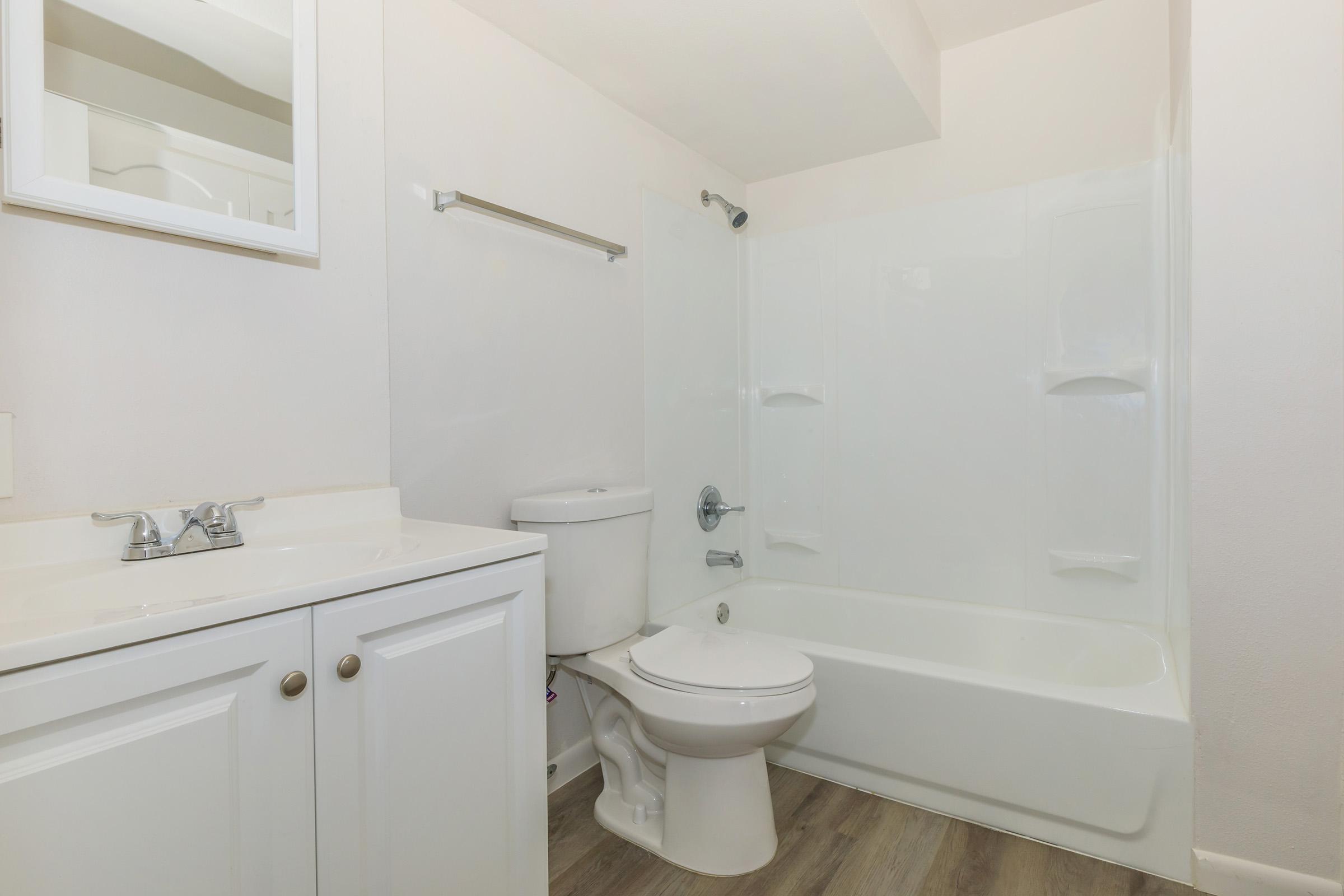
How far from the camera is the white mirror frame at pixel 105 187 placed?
101 cm

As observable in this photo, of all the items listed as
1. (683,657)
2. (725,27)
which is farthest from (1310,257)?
(683,657)

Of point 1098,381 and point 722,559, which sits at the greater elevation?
point 1098,381

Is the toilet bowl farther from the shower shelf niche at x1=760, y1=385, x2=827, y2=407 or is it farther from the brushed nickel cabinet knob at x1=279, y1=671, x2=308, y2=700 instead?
the shower shelf niche at x1=760, y1=385, x2=827, y2=407

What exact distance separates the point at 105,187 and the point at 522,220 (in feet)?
2.94

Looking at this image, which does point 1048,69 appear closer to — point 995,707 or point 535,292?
point 535,292

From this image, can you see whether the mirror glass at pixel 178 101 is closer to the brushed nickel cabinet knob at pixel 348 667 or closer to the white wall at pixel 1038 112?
the brushed nickel cabinet knob at pixel 348 667

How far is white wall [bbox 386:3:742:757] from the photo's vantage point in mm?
1602

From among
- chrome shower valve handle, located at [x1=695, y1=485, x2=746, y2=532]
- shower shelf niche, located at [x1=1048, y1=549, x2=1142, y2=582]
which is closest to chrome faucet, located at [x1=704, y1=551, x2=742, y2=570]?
chrome shower valve handle, located at [x1=695, y1=485, x2=746, y2=532]

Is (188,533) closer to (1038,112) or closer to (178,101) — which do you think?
(178,101)

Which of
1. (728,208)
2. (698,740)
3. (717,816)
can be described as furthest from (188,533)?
(728,208)

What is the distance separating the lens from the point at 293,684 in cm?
87

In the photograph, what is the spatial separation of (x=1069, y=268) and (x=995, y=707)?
4.48 ft

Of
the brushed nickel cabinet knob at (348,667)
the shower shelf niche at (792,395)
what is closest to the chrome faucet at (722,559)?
the shower shelf niche at (792,395)

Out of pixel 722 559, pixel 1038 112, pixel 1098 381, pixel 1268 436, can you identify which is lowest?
pixel 722 559
